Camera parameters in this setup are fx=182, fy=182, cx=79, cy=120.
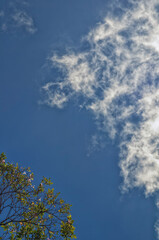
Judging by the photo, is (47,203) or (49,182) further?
(49,182)

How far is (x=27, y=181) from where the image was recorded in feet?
47.0

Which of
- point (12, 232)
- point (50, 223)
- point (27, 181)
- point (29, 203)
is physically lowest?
point (12, 232)

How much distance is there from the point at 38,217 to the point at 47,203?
1132mm

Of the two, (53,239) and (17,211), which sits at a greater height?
(17,211)

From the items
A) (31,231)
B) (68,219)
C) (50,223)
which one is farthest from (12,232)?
(68,219)

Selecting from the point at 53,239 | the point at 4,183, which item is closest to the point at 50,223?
the point at 53,239

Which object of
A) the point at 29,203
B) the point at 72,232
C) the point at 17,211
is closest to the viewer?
the point at 72,232

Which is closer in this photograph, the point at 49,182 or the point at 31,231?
the point at 31,231

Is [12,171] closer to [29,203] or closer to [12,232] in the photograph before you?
[29,203]

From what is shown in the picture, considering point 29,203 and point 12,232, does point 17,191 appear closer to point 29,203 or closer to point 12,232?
point 29,203

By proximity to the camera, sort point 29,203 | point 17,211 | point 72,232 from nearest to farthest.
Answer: point 72,232 → point 17,211 → point 29,203

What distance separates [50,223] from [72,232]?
198 cm

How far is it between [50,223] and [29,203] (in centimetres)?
216

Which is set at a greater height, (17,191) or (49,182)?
(49,182)
